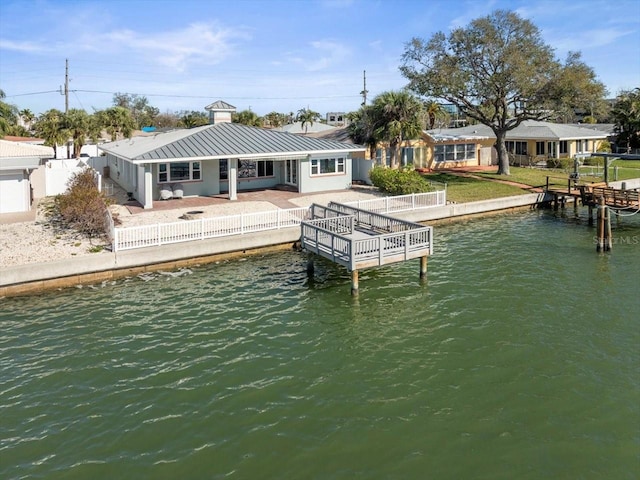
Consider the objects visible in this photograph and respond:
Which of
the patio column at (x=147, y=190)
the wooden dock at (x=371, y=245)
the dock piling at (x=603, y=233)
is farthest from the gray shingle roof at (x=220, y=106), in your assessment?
the dock piling at (x=603, y=233)

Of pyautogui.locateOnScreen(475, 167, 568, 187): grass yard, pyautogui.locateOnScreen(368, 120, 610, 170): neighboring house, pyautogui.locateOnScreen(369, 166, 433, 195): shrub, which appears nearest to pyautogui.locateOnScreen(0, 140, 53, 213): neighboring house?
pyautogui.locateOnScreen(369, 166, 433, 195): shrub

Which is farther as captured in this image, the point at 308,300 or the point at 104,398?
the point at 308,300

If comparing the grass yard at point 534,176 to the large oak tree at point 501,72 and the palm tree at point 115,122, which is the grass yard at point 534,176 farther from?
the palm tree at point 115,122

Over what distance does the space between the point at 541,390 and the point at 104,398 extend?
8.95 meters

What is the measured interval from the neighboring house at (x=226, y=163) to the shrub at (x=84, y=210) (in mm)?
3583

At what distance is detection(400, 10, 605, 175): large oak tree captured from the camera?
118ft

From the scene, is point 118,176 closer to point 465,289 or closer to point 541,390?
point 465,289

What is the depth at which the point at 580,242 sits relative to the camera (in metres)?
24.0

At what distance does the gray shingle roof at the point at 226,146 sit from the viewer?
28391 millimetres

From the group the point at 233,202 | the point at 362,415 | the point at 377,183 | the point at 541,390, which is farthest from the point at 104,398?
the point at 377,183

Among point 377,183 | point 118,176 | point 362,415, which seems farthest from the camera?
point 118,176

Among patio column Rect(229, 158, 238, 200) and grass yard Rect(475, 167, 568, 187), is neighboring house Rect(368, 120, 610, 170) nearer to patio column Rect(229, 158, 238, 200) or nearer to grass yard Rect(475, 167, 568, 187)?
grass yard Rect(475, 167, 568, 187)

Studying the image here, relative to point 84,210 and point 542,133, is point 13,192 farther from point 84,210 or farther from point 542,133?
point 542,133

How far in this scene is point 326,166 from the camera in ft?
111
